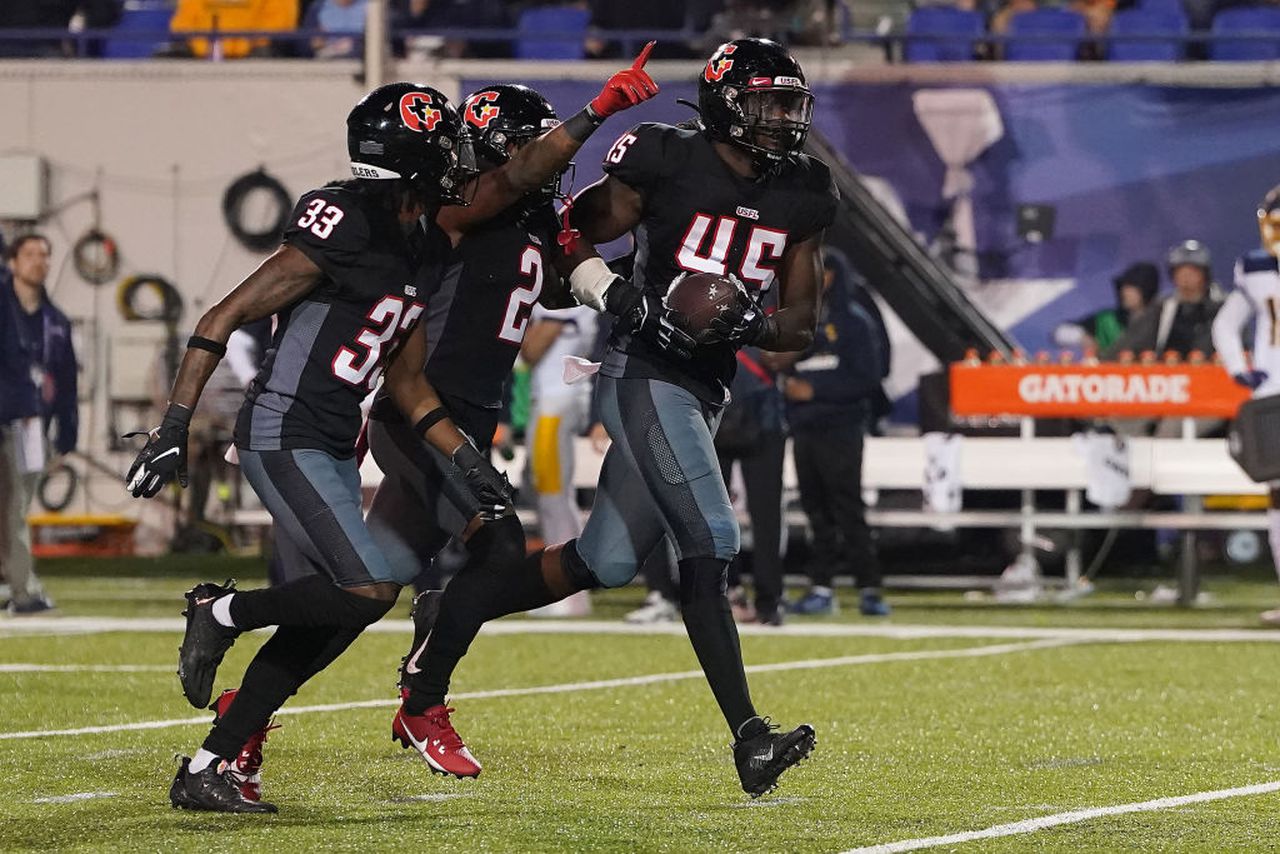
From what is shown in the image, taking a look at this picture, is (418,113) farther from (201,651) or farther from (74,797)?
(74,797)

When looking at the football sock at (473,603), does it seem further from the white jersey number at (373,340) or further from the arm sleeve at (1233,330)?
the arm sleeve at (1233,330)

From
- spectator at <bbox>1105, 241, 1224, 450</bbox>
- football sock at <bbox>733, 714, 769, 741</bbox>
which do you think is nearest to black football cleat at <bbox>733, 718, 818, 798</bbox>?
football sock at <bbox>733, 714, 769, 741</bbox>

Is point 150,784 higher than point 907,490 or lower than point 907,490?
higher

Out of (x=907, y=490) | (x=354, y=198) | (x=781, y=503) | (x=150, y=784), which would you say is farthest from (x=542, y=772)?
(x=907, y=490)

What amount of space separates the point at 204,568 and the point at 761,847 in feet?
32.7

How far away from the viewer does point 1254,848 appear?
446 cm

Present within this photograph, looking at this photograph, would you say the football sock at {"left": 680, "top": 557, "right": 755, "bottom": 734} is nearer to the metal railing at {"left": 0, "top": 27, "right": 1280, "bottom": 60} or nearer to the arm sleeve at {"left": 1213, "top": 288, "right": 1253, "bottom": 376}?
the arm sleeve at {"left": 1213, "top": 288, "right": 1253, "bottom": 376}

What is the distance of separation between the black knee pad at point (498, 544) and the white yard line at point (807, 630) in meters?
4.22

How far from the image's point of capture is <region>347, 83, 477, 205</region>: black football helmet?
5.08m

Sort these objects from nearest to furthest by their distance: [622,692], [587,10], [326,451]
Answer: [326,451] → [622,692] → [587,10]

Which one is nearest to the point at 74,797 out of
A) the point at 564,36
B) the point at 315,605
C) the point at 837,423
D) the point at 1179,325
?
the point at 315,605

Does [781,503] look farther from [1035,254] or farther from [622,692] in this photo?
[1035,254]

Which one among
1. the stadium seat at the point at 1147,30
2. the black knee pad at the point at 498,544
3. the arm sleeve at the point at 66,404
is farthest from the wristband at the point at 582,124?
the stadium seat at the point at 1147,30

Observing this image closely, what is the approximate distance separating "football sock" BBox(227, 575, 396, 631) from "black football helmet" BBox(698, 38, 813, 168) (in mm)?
1467
